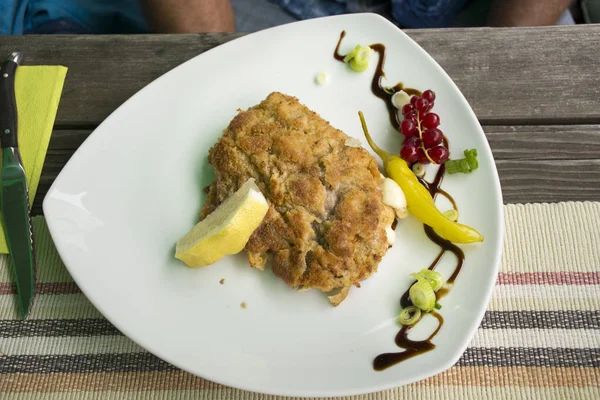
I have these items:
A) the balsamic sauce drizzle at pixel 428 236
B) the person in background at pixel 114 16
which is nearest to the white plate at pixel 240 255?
the balsamic sauce drizzle at pixel 428 236

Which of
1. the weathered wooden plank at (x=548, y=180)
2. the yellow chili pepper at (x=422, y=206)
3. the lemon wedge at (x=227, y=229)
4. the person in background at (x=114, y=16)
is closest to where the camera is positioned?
the lemon wedge at (x=227, y=229)

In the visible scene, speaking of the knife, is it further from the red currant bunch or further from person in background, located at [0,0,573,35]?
the red currant bunch

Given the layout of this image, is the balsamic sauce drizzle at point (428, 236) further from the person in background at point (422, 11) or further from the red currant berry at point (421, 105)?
the person in background at point (422, 11)

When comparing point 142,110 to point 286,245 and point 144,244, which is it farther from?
point 286,245

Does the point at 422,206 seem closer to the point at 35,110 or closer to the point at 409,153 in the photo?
the point at 409,153

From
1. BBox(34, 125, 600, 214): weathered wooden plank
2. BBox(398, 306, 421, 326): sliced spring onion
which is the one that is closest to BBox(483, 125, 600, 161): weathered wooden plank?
BBox(34, 125, 600, 214): weathered wooden plank

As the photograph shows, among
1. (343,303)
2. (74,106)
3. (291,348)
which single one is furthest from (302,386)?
(74,106)
